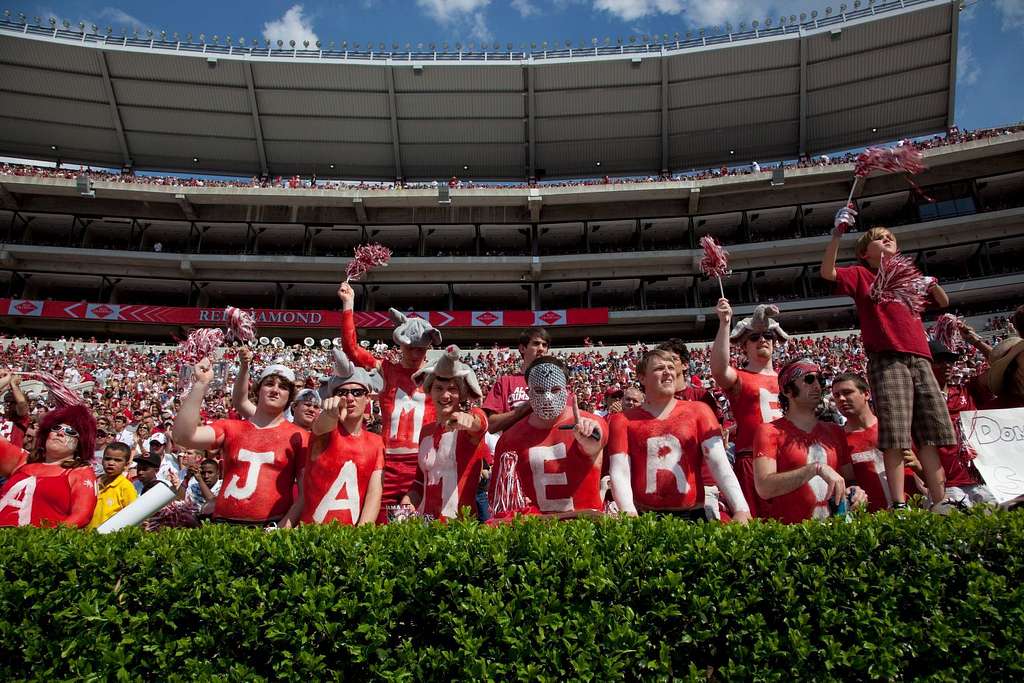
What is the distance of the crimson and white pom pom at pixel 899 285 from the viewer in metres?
4.08

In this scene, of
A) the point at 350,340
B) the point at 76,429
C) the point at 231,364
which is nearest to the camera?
the point at 76,429


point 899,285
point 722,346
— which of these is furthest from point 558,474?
point 899,285

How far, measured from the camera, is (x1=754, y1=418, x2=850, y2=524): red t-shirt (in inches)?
147

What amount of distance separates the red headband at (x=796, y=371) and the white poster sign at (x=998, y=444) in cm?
114

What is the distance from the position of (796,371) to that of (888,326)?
700 millimetres

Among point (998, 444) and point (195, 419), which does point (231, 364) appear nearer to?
point (195, 419)

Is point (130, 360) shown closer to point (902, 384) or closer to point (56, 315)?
point (56, 315)

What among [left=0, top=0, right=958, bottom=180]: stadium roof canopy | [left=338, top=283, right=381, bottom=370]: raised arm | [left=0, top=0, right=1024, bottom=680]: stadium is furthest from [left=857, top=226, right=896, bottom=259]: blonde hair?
[left=0, top=0, right=958, bottom=180]: stadium roof canopy

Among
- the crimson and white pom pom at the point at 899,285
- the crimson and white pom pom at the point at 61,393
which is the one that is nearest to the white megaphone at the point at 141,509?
the crimson and white pom pom at the point at 61,393

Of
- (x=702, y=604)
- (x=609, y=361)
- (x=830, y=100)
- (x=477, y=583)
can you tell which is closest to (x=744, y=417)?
(x=702, y=604)

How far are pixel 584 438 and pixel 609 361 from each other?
71.2ft

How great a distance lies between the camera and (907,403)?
3.81 m

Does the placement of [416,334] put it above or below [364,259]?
below

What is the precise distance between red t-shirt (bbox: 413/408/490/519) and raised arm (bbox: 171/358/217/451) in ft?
4.75
